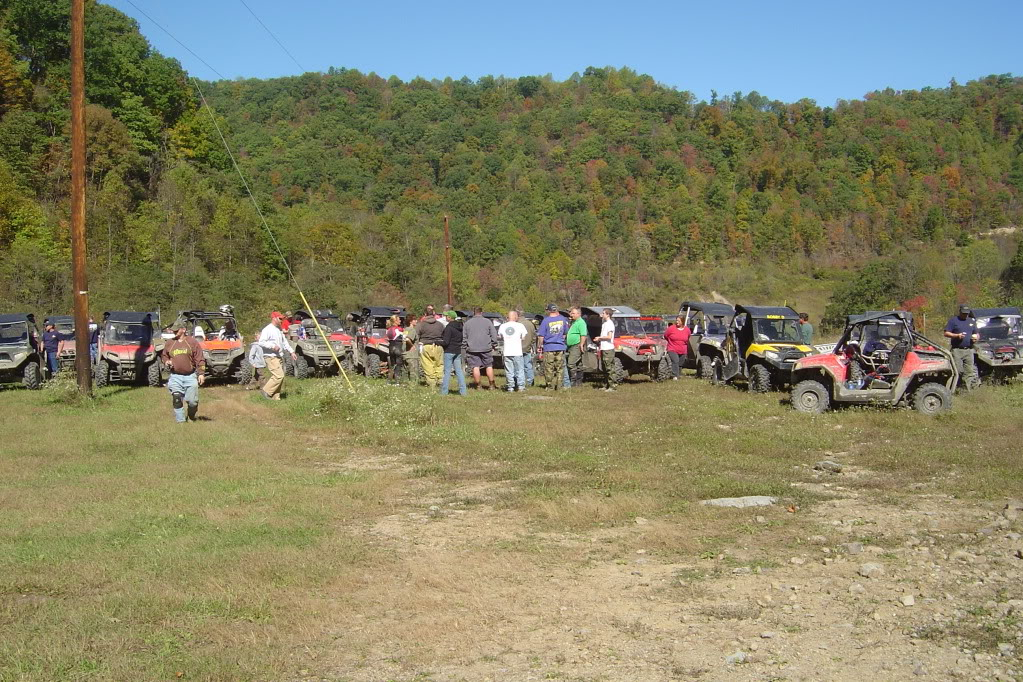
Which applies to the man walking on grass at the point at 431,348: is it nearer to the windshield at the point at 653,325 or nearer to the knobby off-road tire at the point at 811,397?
the windshield at the point at 653,325

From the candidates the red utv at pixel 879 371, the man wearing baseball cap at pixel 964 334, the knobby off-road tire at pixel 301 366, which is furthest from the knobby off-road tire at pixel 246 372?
the man wearing baseball cap at pixel 964 334

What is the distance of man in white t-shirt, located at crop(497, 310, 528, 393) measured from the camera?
1950cm

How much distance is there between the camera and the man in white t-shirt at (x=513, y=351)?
768 inches

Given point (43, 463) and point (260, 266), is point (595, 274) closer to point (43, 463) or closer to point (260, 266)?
point (260, 266)

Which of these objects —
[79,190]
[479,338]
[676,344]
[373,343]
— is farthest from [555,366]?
[79,190]

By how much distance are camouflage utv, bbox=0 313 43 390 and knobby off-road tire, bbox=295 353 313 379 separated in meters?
5.75

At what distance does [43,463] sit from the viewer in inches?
472

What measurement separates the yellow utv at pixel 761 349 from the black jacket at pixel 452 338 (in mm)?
5800

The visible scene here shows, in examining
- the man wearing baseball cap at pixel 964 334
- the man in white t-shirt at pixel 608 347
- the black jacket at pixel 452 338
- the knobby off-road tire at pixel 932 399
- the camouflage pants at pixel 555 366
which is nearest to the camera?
the knobby off-road tire at pixel 932 399

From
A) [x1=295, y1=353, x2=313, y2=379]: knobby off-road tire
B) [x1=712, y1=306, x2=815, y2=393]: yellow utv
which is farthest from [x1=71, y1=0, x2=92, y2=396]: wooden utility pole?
[x1=712, y1=306, x2=815, y2=393]: yellow utv

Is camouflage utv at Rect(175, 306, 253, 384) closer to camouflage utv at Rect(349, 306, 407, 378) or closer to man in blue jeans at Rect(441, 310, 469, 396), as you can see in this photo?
camouflage utv at Rect(349, 306, 407, 378)

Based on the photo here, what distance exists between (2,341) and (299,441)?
12426 mm

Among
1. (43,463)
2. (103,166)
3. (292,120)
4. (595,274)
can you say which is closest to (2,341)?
(43,463)

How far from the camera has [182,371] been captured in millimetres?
15352
